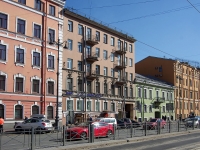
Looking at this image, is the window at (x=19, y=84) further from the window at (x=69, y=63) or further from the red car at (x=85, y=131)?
the red car at (x=85, y=131)

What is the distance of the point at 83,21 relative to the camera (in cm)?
4691

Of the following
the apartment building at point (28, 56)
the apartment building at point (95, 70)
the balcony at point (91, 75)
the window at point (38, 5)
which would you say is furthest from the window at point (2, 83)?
the balcony at point (91, 75)

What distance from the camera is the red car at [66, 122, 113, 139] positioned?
18.8 m

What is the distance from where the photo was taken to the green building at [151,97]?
5962cm

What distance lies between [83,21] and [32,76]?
13847mm

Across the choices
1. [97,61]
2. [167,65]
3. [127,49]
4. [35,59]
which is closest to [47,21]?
[35,59]

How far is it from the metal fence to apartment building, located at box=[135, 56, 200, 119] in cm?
4608

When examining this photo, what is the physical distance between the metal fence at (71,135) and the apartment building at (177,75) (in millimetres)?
46082

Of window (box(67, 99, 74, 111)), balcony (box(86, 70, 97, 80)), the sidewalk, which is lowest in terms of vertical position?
the sidewalk

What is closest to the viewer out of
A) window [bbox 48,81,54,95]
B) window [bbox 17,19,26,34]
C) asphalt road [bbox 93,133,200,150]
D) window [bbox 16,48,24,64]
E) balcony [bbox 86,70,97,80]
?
asphalt road [bbox 93,133,200,150]

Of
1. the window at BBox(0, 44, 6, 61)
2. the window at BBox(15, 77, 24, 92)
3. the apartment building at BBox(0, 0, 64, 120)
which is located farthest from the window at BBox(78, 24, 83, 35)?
the window at BBox(0, 44, 6, 61)

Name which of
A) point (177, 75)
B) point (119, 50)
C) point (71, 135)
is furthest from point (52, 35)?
point (177, 75)

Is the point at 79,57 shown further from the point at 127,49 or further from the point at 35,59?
the point at 127,49

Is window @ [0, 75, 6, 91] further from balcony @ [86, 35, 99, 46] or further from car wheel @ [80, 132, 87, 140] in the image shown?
car wheel @ [80, 132, 87, 140]
